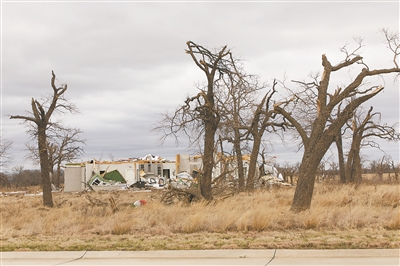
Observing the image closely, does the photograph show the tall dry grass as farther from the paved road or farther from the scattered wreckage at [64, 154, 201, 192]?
the scattered wreckage at [64, 154, 201, 192]

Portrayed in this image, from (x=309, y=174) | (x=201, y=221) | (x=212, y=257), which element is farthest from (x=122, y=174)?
(x=212, y=257)

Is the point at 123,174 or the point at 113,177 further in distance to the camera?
the point at 123,174

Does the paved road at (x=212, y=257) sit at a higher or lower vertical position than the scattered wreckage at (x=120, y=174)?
lower

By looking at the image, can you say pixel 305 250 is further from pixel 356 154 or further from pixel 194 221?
pixel 356 154

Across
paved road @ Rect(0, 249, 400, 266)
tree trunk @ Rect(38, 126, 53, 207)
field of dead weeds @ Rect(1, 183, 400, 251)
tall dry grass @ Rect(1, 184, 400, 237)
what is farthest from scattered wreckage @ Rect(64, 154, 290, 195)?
paved road @ Rect(0, 249, 400, 266)

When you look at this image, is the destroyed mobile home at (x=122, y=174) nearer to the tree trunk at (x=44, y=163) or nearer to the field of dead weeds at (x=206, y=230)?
the tree trunk at (x=44, y=163)

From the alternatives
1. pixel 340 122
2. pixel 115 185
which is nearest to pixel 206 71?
pixel 340 122

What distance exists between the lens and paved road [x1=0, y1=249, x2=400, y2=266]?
8.77 metres

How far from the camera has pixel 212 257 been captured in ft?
30.9

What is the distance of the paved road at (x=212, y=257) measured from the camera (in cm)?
877

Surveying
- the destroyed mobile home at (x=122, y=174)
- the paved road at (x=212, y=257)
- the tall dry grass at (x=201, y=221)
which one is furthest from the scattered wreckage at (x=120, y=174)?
the paved road at (x=212, y=257)

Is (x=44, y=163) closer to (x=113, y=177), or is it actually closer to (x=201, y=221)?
(x=201, y=221)

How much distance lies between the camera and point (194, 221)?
1282 cm

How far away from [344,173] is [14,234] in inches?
1031
